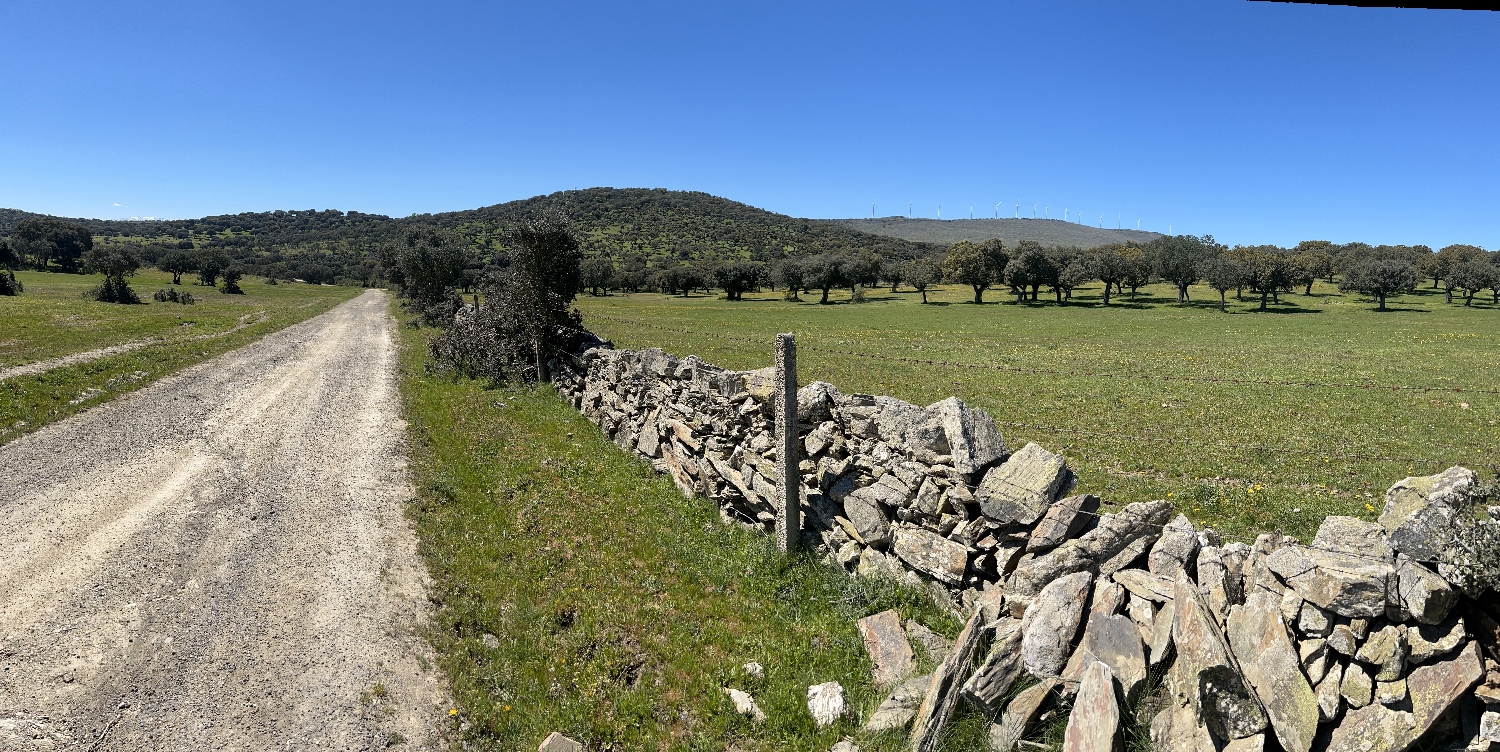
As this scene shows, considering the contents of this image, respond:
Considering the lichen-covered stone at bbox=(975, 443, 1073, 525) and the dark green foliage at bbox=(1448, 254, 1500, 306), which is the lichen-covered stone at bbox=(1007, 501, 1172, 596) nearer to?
the lichen-covered stone at bbox=(975, 443, 1073, 525)

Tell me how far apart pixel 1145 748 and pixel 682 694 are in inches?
178

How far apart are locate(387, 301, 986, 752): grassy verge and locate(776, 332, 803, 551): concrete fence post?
0.42m

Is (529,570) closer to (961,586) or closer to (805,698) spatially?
(805,698)

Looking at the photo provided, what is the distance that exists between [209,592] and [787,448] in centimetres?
824

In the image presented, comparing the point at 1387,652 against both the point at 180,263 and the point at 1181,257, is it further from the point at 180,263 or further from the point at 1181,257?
the point at 180,263

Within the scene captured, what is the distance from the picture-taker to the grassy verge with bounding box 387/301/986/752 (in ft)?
23.4

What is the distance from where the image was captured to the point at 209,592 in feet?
30.5

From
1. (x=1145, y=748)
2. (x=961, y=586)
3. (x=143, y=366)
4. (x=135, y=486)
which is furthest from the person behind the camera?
(x=143, y=366)

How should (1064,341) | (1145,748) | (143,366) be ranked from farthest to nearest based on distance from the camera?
(1064,341) < (143,366) < (1145,748)

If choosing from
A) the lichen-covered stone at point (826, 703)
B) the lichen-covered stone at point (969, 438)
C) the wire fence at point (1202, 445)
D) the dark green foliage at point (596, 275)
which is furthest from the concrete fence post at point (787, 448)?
the dark green foliage at point (596, 275)

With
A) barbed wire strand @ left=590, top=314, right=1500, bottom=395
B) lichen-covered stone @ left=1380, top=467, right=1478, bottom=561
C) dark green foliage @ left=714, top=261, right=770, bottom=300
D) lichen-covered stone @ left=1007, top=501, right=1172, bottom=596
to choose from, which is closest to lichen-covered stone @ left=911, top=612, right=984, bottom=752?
lichen-covered stone @ left=1007, top=501, right=1172, bottom=596

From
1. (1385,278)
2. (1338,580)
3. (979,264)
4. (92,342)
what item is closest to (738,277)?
(979,264)

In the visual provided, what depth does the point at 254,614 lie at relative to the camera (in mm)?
8805

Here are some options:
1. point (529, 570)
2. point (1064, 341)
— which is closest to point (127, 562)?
point (529, 570)
